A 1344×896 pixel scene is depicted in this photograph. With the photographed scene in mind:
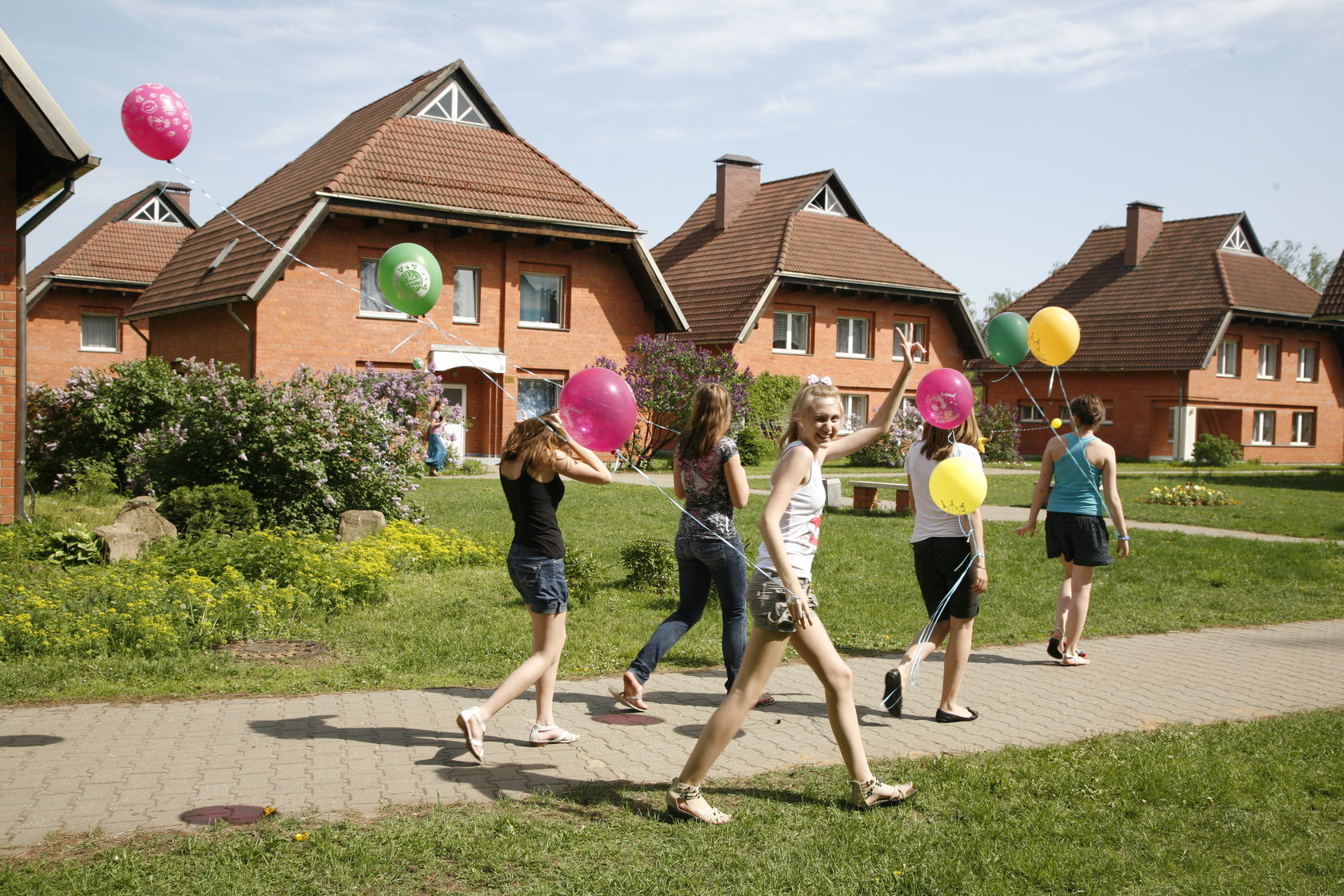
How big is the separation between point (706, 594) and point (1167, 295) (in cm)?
3732

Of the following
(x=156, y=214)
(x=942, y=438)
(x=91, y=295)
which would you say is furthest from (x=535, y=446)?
(x=156, y=214)

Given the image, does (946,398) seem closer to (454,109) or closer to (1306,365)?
(454,109)

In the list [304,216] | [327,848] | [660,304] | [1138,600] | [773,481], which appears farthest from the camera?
[660,304]

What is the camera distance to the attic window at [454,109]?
87.1 ft

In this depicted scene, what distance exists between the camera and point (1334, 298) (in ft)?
90.4

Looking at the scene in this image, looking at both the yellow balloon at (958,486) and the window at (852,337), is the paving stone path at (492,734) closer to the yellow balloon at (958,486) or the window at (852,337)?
the yellow balloon at (958,486)

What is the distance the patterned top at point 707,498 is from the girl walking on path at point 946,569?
1.18 metres

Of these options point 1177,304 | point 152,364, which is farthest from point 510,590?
point 1177,304

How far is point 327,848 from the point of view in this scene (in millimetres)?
4004

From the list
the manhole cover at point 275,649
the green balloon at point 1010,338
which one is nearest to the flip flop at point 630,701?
the manhole cover at point 275,649

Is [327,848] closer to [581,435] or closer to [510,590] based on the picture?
[581,435]

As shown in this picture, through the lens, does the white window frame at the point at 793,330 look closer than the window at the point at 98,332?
Yes

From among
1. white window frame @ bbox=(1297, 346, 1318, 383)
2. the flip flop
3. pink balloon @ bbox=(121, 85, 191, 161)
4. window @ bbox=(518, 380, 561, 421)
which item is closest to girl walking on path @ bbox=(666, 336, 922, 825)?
the flip flop

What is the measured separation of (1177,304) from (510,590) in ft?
115
